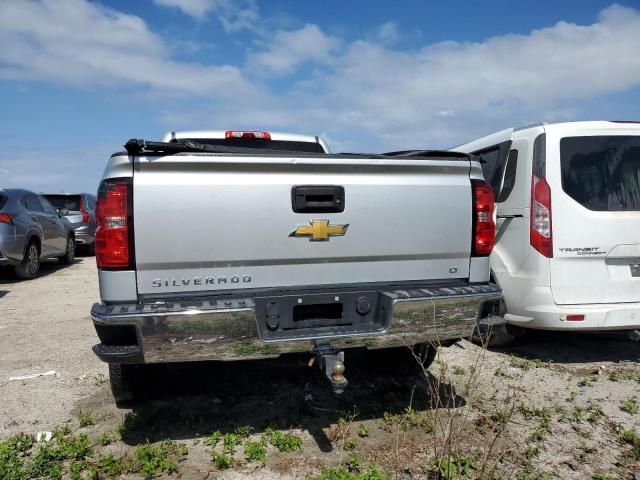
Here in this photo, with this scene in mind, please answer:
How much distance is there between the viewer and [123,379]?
335cm

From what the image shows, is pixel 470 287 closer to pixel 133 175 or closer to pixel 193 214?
pixel 193 214

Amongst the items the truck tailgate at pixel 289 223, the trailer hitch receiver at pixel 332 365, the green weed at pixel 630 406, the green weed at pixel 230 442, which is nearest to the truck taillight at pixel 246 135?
the truck tailgate at pixel 289 223

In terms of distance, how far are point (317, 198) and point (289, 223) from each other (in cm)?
23

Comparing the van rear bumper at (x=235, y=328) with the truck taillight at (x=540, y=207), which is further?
the truck taillight at (x=540, y=207)

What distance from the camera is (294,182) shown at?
2.96 m

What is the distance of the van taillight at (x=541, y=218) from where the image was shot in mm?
4254

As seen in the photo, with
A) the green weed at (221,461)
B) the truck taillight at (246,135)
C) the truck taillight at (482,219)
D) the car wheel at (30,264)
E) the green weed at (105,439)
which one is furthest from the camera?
the car wheel at (30,264)

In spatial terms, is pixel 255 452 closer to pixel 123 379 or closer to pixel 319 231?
pixel 123 379

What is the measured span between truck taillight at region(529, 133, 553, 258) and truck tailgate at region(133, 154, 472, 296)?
133cm

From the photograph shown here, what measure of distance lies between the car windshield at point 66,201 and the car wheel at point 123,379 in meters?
11.8

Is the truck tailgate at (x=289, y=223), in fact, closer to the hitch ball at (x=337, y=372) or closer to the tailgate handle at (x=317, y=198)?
the tailgate handle at (x=317, y=198)

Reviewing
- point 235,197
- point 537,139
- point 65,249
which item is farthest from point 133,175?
point 65,249

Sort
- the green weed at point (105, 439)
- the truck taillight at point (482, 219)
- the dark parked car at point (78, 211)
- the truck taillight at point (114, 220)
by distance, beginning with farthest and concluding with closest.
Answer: the dark parked car at point (78, 211) < the truck taillight at point (482, 219) < the green weed at point (105, 439) < the truck taillight at point (114, 220)

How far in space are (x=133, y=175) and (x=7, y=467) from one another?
176 centimetres
